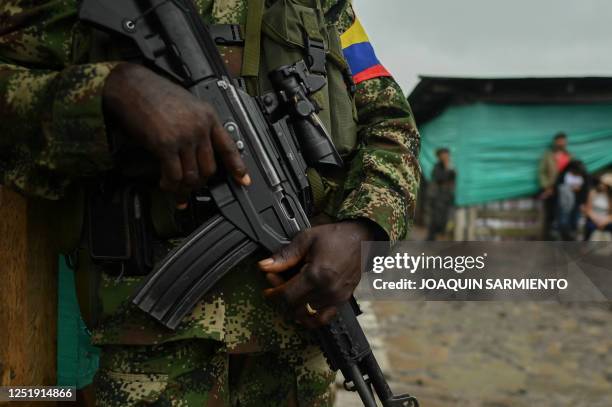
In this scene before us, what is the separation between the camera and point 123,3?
3.80ft

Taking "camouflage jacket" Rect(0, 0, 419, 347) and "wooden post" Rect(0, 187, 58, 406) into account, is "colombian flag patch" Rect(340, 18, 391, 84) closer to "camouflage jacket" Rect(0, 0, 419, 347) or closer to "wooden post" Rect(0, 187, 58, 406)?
"camouflage jacket" Rect(0, 0, 419, 347)

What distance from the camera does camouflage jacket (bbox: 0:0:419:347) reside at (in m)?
1.10

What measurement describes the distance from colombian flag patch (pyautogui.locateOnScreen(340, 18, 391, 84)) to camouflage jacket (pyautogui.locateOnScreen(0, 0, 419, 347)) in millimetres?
197

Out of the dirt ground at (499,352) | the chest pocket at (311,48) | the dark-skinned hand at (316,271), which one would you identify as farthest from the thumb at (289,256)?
the dirt ground at (499,352)

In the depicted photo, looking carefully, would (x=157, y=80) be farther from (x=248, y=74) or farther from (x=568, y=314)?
(x=568, y=314)

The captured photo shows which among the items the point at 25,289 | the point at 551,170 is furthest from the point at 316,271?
the point at 551,170

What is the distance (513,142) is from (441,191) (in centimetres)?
151

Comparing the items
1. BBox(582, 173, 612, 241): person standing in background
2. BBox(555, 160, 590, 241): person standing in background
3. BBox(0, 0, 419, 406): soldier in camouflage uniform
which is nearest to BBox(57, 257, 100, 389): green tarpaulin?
BBox(0, 0, 419, 406): soldier in camouflage uniform

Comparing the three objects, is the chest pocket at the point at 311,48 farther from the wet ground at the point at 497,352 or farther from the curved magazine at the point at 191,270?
the wet ground at the point at 497,352

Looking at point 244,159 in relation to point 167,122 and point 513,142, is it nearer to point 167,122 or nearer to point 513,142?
point 167,122

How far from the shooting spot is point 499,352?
4.31m

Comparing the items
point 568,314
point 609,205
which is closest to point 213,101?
point 568,314

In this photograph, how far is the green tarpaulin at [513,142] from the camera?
30.4ft

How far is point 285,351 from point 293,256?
224 millimetres
